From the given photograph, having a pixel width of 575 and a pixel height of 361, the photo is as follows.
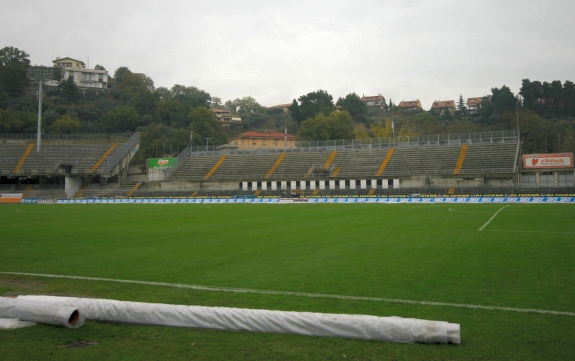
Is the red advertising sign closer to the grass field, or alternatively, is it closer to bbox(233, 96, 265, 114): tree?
the grass field

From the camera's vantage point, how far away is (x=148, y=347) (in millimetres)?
6430

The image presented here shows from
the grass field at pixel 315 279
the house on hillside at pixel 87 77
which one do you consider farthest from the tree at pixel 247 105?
the grass field at pixel 315 279

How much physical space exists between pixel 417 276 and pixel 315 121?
8650cm

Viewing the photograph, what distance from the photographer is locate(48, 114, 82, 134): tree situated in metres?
89.8

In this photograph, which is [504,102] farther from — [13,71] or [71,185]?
[13,71]

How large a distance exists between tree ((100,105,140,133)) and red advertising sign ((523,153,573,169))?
75.1 meters

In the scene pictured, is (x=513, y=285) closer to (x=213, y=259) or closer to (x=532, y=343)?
(x=532, y=343)

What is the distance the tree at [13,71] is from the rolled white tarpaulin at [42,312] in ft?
361

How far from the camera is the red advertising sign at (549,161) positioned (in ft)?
178

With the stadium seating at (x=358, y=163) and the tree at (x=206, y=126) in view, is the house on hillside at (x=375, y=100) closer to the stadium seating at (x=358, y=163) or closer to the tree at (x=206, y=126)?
the tree at (x=206, y=126)

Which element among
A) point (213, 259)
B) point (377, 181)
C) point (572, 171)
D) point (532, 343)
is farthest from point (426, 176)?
point (532, 343)

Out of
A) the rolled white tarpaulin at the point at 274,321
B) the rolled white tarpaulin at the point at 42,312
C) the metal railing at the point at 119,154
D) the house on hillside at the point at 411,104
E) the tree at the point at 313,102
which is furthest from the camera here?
the house on hillside at the point at 411,104

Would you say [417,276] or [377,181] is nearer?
[417,276]

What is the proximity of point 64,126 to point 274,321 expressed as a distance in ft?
308
